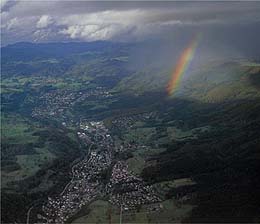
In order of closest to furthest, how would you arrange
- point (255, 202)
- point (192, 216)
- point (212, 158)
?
point (192, 216) → point (255, 202) → point (212, 158)

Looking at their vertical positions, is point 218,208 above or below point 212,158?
above

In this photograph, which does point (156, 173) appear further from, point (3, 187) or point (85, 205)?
point (3, 187)

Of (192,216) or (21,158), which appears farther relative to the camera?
(21,158)

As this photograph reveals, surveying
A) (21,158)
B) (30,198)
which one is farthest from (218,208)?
(21,158)

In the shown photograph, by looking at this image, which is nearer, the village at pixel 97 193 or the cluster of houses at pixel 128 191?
the village at pixel 97 193

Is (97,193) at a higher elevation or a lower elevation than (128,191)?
higher

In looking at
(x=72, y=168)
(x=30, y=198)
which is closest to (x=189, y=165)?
(x=72, y=168)

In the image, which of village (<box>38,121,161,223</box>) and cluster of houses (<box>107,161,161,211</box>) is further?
cluster of houses (<box>107,161,161,211</box>)

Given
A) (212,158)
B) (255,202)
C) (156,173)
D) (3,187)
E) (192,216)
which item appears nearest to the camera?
(192,216)

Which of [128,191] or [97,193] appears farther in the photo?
[97,193]
